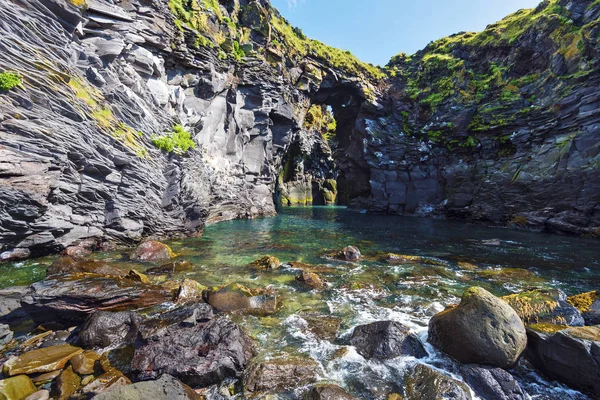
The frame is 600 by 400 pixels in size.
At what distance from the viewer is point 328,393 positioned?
4883 millimetres

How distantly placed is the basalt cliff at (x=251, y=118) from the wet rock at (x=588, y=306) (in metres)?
19.6

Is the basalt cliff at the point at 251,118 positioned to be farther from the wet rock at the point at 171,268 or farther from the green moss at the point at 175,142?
the wet rock at the point at 171,268

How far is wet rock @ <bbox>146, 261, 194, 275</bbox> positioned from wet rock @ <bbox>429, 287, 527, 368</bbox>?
1058cm

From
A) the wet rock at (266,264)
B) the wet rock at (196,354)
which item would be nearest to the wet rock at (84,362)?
the wet rock at (196,354)

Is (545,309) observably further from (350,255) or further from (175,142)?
(175,142)

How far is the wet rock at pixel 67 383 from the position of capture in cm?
470

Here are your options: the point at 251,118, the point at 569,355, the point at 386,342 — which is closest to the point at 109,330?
the point at 386,342

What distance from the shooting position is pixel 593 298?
29.0 ft

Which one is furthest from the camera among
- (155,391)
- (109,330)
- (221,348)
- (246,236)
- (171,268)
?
(246,236)

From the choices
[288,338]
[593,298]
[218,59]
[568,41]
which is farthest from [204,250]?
[568,41]

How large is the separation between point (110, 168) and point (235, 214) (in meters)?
20.7

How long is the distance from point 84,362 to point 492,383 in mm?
8350

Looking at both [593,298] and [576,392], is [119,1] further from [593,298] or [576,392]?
[593,298]

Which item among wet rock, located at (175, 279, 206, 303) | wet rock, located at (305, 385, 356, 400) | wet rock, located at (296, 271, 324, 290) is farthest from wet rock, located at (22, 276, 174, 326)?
wet rock, located at (305, 385, 356, 400)
